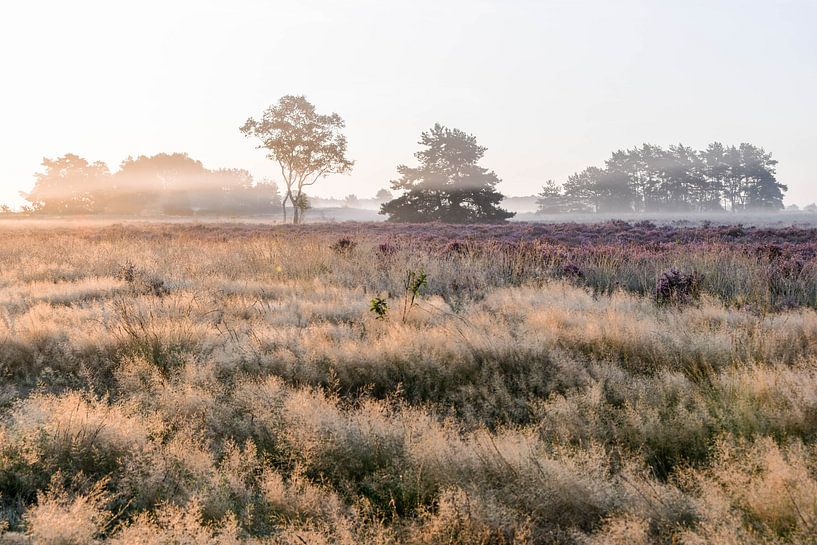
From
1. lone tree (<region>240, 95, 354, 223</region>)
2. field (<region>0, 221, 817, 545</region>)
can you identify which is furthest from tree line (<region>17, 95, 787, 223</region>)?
field (<region>0, 221, 817, 545</region>)

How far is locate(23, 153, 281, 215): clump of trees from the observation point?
2589 inches

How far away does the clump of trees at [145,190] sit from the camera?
6575cm

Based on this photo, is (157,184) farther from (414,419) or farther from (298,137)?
(414,419)

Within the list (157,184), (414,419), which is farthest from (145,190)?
(414,419)

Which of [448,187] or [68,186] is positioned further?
[68,186]

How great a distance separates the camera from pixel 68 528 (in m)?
2.75

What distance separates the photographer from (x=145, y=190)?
2739 inches

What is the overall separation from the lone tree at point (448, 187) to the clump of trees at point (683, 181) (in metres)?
38.0

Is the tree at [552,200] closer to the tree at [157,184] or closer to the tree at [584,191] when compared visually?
the tree at [584,191]

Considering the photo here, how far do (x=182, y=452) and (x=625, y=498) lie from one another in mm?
3007

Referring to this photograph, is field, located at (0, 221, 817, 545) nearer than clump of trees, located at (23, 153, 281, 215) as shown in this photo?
Yes

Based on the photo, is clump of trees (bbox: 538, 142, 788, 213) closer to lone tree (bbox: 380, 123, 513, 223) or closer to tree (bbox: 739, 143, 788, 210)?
tree (bbox: 739, 143, 788, 210)

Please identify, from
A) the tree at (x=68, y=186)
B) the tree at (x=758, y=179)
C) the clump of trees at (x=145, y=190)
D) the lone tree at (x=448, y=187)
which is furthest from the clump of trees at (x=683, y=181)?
the tree at (x=68, y=186)

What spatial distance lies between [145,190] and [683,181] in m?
77.9
